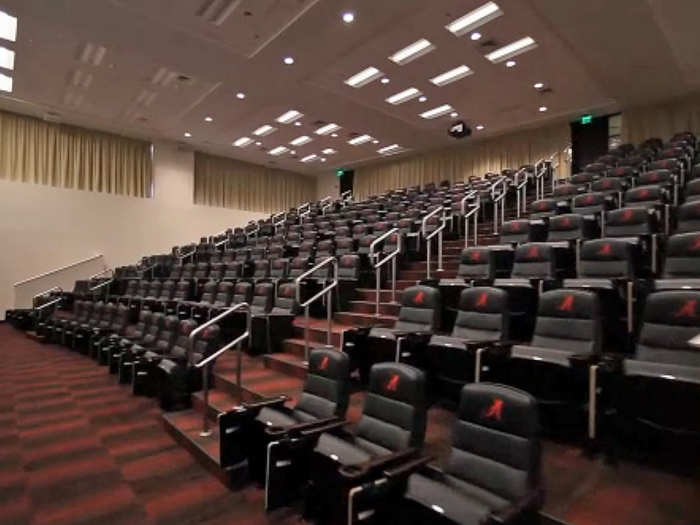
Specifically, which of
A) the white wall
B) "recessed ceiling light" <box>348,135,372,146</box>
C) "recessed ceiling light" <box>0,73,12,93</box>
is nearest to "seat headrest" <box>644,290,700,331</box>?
"recessed ceiling light" <box>348,135,372,146</box>

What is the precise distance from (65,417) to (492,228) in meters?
6.24

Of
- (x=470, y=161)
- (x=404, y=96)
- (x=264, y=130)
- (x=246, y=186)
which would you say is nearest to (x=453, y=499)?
(x=404, y=96)

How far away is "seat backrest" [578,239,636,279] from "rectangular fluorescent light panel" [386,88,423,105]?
6.71m

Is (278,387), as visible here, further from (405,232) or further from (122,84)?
(122,84)

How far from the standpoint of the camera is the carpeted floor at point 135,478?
6.18 feet

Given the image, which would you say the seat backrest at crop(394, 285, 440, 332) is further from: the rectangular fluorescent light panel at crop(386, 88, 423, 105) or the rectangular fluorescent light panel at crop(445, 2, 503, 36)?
the rectangular fluorescent light panel at crop(386, 88, 423, 105)

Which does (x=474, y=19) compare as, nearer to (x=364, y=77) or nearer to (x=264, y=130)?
(x=364, y=77)

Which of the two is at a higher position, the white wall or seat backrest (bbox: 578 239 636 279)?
the white wall

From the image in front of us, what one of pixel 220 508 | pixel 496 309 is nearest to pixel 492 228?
pixel 496 309

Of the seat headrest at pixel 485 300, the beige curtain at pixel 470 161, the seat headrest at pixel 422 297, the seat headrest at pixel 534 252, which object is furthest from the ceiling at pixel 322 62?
the seat headrest at pixel 485 300

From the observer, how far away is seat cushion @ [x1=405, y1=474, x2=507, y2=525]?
1.61 meters

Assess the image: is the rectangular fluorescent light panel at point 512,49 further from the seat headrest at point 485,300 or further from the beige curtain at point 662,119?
the seat headrest at point 485,300

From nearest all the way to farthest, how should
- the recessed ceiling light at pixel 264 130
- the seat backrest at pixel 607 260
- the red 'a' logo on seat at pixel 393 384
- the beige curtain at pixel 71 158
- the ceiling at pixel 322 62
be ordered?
the red 'a' logo on seat at pixel 393 384, the seat backrest at pixel 607 260, the ceiling at pixel 322 62, the beige curtain at pixel 71 158, the recessed ceiling light at pixel 264 130

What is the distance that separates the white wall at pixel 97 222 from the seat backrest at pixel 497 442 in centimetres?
1205
